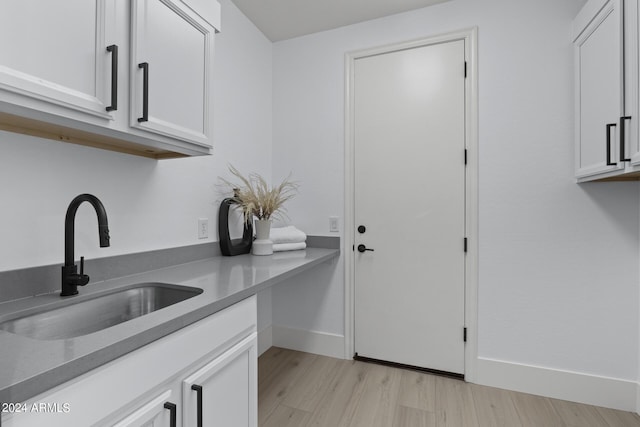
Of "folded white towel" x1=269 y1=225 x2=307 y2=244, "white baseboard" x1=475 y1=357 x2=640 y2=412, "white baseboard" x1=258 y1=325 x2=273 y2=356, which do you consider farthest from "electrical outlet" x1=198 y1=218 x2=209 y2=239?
"white baseboard" x1=475 y1=357 x2=640 y2=412

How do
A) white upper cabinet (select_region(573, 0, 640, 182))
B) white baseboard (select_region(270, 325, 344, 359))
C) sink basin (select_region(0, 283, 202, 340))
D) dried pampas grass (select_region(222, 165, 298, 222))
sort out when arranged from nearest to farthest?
sink basin (select_region(0, 283, 202, 340)) < white upper cabinet (select_region(573, 0, 640, 182)) < dried pampas grass (select_region(222, 165, 298, 222)) < white baseboard (select_region(270, 325, 344, 359))

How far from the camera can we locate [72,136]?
3.97ft

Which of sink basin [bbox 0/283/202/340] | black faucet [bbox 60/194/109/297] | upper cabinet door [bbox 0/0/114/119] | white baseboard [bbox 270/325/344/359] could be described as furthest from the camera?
white baseboard [bbox 270/325/344/359]

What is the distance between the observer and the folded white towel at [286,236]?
2.29 meters

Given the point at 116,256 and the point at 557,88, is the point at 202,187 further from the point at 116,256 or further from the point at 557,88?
the point at 557,88

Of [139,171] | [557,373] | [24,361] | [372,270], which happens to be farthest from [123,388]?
[557,373]

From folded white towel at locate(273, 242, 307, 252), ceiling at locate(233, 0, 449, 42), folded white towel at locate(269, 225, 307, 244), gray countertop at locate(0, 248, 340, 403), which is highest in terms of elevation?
ceiling at locate(233, 0, 449, 42)

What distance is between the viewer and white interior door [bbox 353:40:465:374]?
2.19 m

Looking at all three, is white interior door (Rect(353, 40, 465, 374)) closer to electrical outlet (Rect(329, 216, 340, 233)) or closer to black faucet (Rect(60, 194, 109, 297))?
electrical outlet (Rect(329, 216, 340, 233))

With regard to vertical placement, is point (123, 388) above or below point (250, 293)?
below

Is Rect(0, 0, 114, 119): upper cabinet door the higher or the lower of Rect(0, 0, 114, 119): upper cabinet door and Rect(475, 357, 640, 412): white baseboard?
the higher

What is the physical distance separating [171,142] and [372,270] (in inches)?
64.9

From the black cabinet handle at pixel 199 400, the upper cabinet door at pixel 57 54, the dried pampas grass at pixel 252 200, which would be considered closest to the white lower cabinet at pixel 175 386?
the black cabinet handle at pixel 199 400

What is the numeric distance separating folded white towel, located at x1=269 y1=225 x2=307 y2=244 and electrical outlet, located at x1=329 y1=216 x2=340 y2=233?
0.24 m
